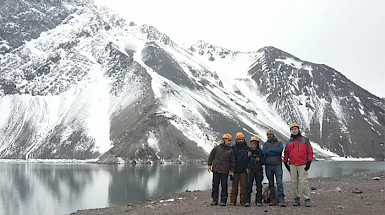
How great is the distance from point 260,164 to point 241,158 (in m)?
0.90

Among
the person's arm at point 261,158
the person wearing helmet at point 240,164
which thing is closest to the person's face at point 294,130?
the person's arm at point 261,158

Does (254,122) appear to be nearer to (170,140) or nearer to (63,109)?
(170,140)

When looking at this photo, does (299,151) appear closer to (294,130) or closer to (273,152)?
(294,130)

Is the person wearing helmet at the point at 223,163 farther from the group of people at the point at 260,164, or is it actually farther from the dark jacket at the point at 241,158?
the dark jacket at the point at 241,158

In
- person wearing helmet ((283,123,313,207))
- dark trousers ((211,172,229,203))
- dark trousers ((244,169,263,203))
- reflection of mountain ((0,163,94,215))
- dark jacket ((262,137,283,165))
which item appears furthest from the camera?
reflection of mountain ((0,163,94,215))

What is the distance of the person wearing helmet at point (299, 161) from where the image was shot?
49.9 feet

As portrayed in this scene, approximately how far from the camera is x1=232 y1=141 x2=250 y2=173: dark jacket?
1669cm

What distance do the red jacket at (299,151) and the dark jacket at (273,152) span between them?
0.53m

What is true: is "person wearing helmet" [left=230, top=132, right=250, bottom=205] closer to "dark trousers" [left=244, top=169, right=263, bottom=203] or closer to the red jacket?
"dark trousers" [left=244, top=169, right=263, bottom=203]

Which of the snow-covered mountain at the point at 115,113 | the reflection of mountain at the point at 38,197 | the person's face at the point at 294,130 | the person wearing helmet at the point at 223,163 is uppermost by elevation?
the snow-covered mountain at the point at 115,113

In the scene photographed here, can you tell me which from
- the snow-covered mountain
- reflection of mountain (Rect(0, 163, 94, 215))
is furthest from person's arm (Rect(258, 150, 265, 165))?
the snow-covered mountain

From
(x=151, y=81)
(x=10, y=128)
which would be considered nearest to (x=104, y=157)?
(x=151, y=81)

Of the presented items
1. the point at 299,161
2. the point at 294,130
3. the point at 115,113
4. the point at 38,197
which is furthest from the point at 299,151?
the point at 115,113

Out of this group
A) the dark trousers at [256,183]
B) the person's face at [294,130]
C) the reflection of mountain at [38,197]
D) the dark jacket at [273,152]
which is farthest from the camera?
the reflection of mountain at [38,197]
